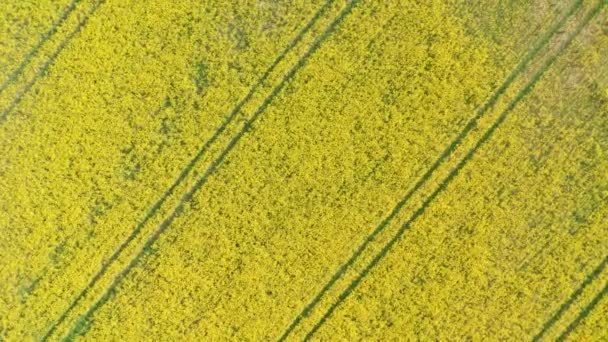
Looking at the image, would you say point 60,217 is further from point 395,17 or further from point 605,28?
point 605,28

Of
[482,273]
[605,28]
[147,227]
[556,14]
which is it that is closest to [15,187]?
[147,227]

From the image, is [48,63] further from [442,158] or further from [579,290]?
[579,290]

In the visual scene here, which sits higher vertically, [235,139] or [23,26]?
[235,139]

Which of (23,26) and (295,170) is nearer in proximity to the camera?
(295,170)

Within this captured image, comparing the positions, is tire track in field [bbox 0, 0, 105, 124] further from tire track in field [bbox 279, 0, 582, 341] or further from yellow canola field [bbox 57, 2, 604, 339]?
tire track in field [bbox 279, 0, 582, 341]

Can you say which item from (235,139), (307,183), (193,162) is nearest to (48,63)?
(193,162)

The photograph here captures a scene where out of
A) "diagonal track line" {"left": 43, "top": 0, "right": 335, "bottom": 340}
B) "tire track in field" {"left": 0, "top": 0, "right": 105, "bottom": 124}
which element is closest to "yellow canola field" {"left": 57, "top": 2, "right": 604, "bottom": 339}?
"diagonal track line" {"left": 43, "top": 0, "right": 335, "bottom": 340}

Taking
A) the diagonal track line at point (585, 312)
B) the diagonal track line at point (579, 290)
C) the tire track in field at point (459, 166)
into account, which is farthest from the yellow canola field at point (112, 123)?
the diagonal track line at point (585, 312)
